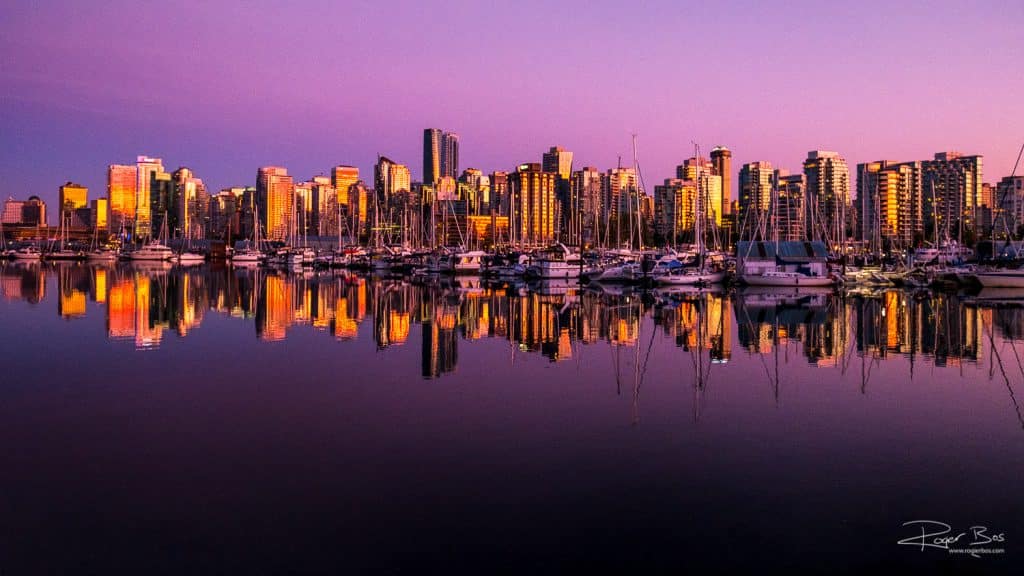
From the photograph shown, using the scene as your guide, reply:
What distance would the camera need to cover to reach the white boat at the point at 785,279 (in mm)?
66438

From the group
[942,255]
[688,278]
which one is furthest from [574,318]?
[942,255]

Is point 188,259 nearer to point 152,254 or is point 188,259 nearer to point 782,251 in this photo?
point 152,254

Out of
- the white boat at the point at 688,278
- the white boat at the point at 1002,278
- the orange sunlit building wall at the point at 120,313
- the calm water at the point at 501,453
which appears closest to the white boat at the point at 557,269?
the white boat at the point at 688,278

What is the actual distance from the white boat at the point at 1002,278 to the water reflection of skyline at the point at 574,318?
6.90 metres

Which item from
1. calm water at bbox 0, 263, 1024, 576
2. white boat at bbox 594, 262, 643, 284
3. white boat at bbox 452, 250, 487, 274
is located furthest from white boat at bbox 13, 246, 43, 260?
calm water at bbox 0, 263, 1024, 576

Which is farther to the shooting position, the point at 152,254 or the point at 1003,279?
the point at 152,254

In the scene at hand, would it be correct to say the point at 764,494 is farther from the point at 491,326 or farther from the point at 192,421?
the point at 491,326

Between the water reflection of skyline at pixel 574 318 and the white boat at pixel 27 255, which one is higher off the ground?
the white boat at pixel 27 255

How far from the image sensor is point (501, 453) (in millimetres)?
13695

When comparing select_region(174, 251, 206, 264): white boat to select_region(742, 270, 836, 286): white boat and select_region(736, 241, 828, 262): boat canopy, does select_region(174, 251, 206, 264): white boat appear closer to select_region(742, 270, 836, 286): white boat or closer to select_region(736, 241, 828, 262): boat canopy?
select_region(736, 241, 828, 262): boat canopy

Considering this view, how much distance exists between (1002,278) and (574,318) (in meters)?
39.7

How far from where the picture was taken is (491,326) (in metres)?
35.2

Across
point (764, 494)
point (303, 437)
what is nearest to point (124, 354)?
point (303, 437)

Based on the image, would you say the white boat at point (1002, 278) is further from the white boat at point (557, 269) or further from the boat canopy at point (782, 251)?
the white boat at point (557, 269)
